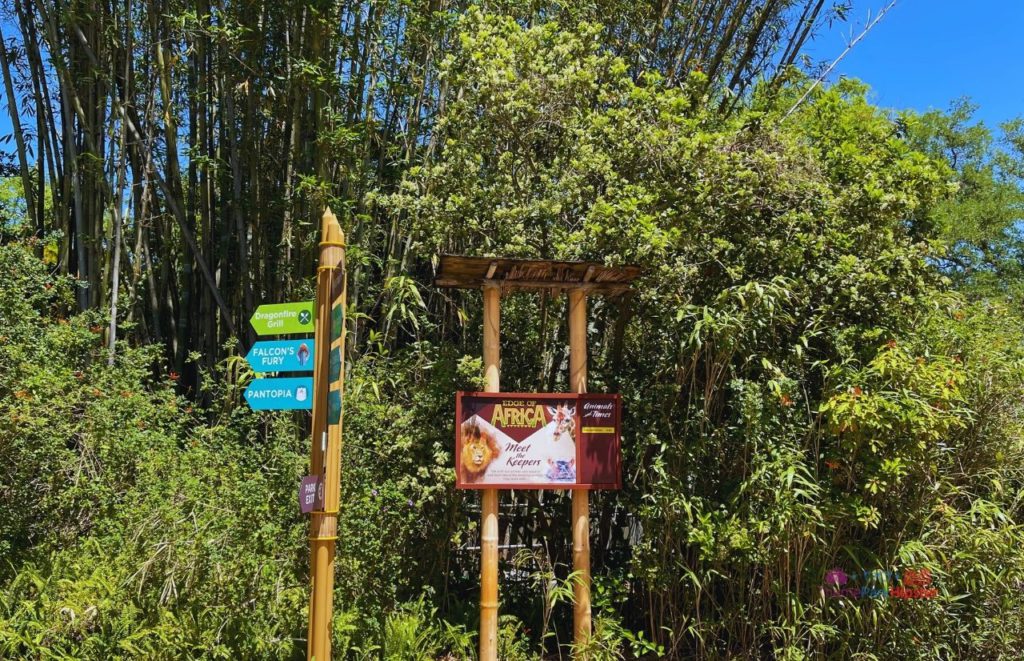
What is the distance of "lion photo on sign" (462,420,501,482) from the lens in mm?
3902

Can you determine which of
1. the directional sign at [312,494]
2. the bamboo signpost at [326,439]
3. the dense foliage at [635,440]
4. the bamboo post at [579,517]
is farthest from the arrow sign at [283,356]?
the bamboo post at [579,517]

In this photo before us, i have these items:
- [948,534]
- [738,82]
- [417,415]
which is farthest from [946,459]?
[738,82]

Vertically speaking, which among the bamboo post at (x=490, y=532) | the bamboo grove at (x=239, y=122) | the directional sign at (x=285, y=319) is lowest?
the bamboo post at (x=490, y=532)

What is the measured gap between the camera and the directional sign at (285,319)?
10.9 ft

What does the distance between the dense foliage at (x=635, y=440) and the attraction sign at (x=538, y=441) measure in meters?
0.25

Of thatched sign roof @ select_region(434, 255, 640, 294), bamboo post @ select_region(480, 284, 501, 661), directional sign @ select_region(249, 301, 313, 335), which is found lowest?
bamboo post @ select_region(480, 284, 501, 661)

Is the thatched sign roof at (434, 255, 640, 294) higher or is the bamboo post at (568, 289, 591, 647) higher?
the thatched sign roof at (434, 255, 640, 294)

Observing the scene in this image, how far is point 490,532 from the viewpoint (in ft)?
12.8

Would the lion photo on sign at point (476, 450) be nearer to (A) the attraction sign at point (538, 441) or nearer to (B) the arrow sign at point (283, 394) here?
(A) the attraction sign at point (538, 441)

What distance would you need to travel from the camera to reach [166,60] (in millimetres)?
6180

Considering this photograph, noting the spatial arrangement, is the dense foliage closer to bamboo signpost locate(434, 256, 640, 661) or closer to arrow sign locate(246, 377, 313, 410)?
bamboo signpost locate(434, 256, 640, 661)

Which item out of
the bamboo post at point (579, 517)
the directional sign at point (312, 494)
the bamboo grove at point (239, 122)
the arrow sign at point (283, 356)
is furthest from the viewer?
the bamboo grove at point (239, 122)

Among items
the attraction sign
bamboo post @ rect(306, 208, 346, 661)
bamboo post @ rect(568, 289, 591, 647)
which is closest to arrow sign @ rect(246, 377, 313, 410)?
bamboo post @ rect(306, 208, 346, 661)

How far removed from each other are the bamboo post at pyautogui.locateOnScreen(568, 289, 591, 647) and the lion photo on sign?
50 centimetres
